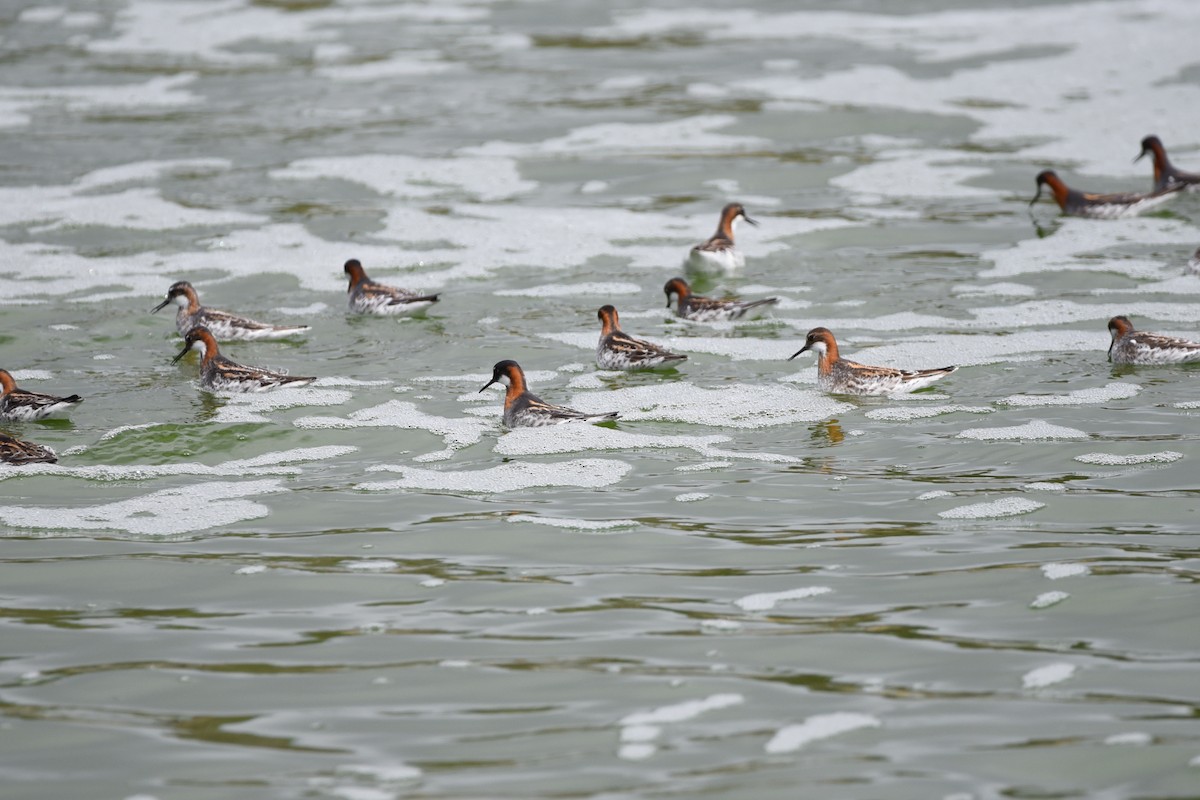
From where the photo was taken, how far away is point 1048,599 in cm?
595

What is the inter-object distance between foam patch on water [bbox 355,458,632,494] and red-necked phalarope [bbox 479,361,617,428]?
60cm

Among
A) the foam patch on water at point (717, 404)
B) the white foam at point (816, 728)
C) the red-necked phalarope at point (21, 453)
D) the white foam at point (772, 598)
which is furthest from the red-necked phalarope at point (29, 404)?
the white foam at point (816, 728)

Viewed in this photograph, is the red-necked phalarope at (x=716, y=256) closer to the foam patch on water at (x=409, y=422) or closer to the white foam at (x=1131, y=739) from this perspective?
the foam patch on water at (x=409, y=422)

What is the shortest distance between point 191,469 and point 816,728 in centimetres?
458

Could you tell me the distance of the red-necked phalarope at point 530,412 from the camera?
28.5 feet

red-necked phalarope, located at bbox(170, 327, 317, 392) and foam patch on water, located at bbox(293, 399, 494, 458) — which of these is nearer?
foam patch on water, located at bbox(293, 399, 494, 458)

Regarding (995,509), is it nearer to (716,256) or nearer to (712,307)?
(712,307)

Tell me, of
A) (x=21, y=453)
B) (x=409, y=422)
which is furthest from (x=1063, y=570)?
(x=21, y=453)

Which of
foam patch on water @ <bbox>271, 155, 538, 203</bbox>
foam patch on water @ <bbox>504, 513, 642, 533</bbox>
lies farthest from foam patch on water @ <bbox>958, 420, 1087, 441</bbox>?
foam patch on water @ <bbox>271, 155, 538, 203</bbox>

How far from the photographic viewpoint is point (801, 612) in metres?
5.93

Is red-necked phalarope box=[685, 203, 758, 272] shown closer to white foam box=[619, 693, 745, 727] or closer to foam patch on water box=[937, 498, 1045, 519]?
foam patch on water box=[937, 498, 1045, 519]

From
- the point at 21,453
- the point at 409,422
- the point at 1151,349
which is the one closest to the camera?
the point at 21,453

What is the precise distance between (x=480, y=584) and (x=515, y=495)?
4.19ft

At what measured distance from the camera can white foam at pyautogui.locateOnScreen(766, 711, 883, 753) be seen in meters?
4.87
